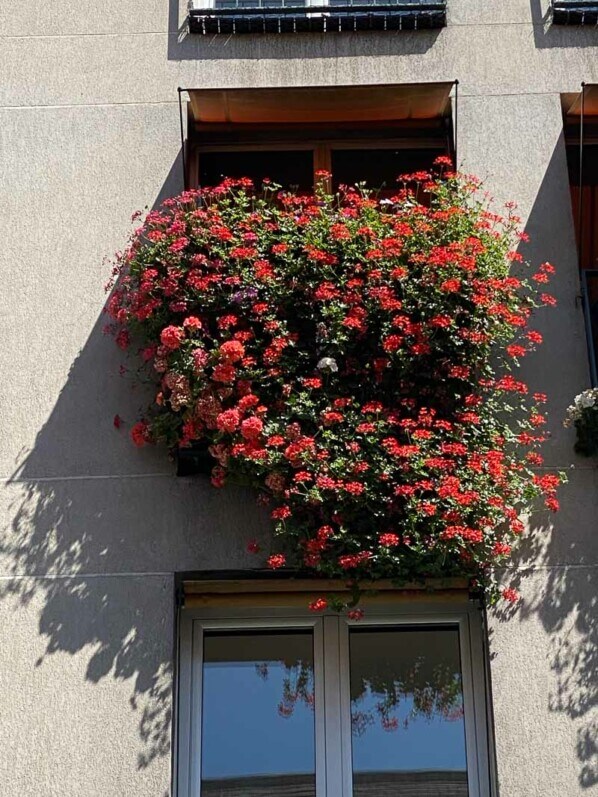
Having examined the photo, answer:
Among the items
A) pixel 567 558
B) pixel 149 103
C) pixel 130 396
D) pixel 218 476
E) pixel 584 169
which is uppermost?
pixel 149 103

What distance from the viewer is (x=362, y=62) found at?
799cm

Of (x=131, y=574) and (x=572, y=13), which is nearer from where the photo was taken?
(x=131, y=574)

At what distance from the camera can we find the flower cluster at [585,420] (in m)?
6.71

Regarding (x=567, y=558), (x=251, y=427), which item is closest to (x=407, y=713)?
(x=567, y=558)

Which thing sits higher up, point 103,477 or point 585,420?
point 585,420

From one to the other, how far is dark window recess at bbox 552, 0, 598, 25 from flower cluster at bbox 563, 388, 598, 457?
2.84 metres

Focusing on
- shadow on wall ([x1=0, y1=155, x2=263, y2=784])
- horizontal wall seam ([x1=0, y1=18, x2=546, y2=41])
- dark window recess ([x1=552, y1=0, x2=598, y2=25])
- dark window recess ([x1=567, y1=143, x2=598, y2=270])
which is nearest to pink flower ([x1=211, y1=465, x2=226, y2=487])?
shadow on wall ([x1=0, y1=155, x2=263, y2=784])

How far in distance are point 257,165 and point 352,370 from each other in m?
2.20

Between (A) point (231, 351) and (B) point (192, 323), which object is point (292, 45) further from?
(A) point (231, 351)

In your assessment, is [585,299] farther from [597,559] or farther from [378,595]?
[378,595]

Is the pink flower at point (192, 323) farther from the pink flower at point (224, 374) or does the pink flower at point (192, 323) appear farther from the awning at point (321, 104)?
the awning at point (321, 104)

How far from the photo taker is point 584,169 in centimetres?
810

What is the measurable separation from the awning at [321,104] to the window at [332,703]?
328 cm

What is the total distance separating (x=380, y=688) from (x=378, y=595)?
0.54 metres
